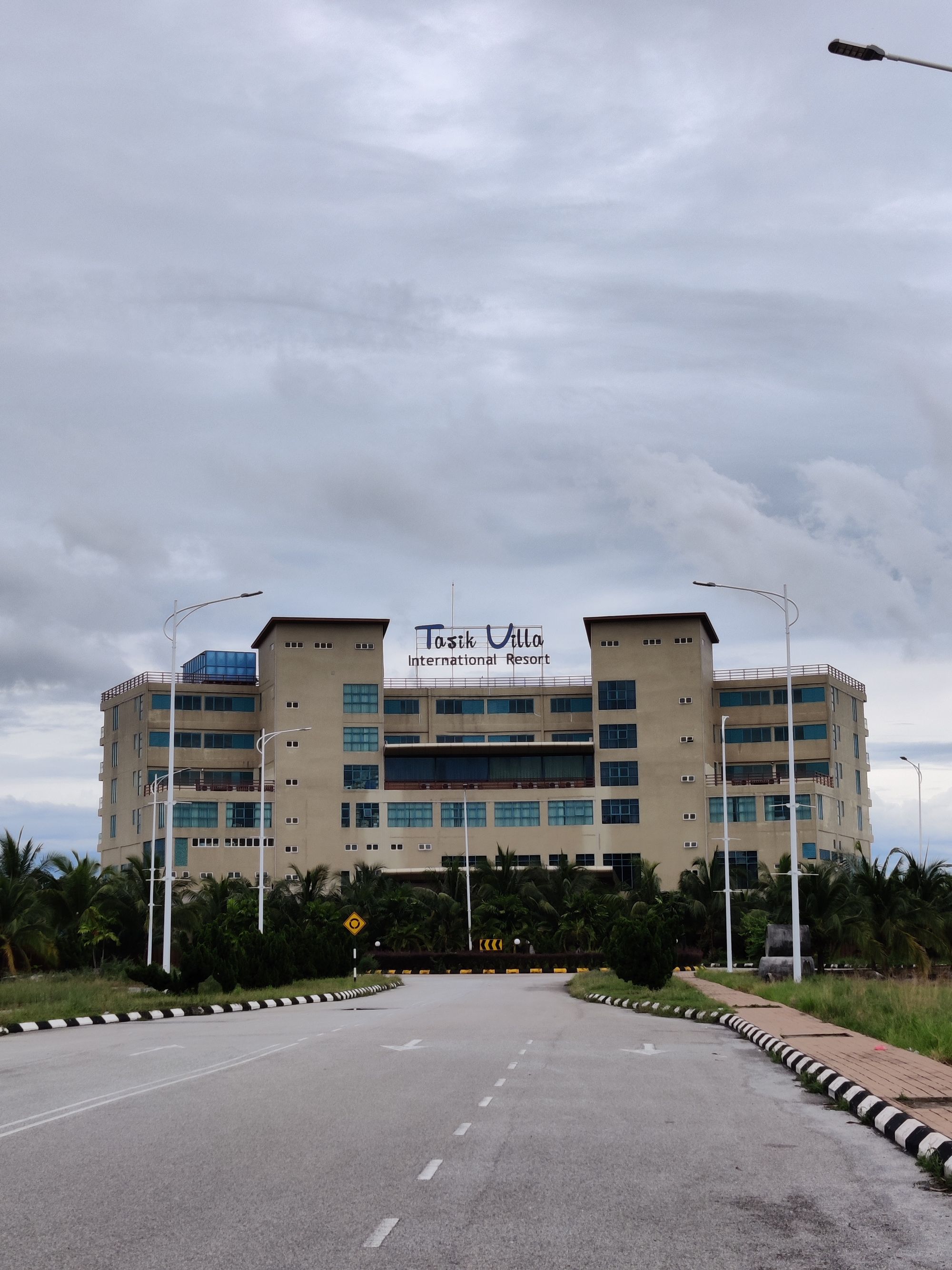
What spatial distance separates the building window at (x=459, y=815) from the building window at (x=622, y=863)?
8485 mm

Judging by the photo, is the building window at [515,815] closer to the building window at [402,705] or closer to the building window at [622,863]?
the building window at [622,863]

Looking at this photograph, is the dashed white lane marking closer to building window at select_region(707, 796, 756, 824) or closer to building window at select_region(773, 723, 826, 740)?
→ building window at select_region(707, 796, 756, 824)

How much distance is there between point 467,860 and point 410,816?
23.5 ft

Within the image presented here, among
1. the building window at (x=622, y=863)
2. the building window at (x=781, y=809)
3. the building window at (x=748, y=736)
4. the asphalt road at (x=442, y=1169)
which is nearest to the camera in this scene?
the asphalt road at (x=442, y=1169)

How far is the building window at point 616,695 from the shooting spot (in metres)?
96.1

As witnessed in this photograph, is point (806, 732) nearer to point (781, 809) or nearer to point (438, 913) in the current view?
point (781, 809)

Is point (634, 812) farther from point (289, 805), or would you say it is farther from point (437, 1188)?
point (437, 1188)

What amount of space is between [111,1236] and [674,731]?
8764 cm

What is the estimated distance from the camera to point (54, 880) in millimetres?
61031

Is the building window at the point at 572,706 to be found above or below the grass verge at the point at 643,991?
above

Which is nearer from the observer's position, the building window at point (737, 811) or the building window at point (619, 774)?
the building window at point (737, 811)

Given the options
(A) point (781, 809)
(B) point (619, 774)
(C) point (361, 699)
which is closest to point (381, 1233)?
(A) point (781, 809)

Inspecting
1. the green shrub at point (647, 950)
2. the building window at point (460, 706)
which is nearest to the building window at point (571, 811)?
the building window at point (460, 706)

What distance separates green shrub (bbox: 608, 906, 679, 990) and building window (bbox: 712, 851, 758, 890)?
1806 inches
